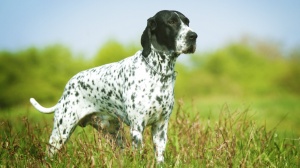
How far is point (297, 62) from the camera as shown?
92.5 feet

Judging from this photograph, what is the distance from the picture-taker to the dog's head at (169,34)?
4.04 m

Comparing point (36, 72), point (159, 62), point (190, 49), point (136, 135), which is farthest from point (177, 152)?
point (36, 72)

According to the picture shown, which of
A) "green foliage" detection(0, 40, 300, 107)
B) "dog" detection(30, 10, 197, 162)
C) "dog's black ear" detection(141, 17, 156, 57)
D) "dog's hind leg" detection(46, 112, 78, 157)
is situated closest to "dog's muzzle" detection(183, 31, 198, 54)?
"dog" detection(30, 10, 197, 162)

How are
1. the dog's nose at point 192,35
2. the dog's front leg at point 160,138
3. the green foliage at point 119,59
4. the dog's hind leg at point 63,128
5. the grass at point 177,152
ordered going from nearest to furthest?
the grass at point 177,152 < the dog's nose at point 192,35 < the dog's front leg at point 160,138 < the dog's hind leg at point 63,128 < the green foliage at point 119,59

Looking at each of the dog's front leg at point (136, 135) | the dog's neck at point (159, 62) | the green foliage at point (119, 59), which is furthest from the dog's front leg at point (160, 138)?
the green foliage at point (119, 59)

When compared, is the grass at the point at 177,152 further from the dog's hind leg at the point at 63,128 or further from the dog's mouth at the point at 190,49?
the dog's mouth at the point at 190,49

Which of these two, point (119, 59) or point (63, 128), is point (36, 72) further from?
point (63, 128)

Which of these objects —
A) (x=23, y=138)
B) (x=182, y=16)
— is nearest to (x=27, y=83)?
(x=23, y=138)

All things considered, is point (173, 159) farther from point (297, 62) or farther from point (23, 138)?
point (297, 62)

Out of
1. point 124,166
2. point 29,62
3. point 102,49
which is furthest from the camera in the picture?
point 29,62

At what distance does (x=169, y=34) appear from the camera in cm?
412

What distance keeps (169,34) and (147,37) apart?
0.86ft

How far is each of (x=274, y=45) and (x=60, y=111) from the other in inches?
1133

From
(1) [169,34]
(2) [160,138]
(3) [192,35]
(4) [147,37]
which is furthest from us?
(2) [160,138]
